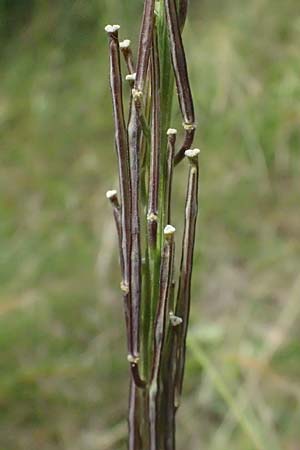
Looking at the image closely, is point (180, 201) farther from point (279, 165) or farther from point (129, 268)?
point (129, 268)

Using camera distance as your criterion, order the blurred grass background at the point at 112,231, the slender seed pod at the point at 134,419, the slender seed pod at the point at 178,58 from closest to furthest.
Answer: the slender seed pod at the point at 178,58, the slender seed pod at the point at 134,419, the blurred grass background at the point at 112,231

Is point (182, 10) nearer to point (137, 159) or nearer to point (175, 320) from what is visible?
point (137, 159)

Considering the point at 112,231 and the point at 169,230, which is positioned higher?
the point at 112,231

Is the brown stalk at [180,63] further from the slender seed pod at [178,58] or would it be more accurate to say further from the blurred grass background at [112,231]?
the blurred grass background at [112,231]

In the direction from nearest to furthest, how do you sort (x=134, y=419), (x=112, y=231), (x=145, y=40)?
(x=145, y=40) → (x=134, y=419) → (x=112, y=231)


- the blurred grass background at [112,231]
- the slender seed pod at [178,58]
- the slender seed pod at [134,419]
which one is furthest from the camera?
the blurred grass background at [112,231]

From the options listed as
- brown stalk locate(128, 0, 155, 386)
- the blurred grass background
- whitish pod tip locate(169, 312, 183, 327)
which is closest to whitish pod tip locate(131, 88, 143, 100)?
brown stalk locate(128, 0, 155, 386)

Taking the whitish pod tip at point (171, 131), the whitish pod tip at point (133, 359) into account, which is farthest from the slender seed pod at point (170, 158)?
the whitish pod tip at point (133, 359)

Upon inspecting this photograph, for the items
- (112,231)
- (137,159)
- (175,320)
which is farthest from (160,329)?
(112,231)
